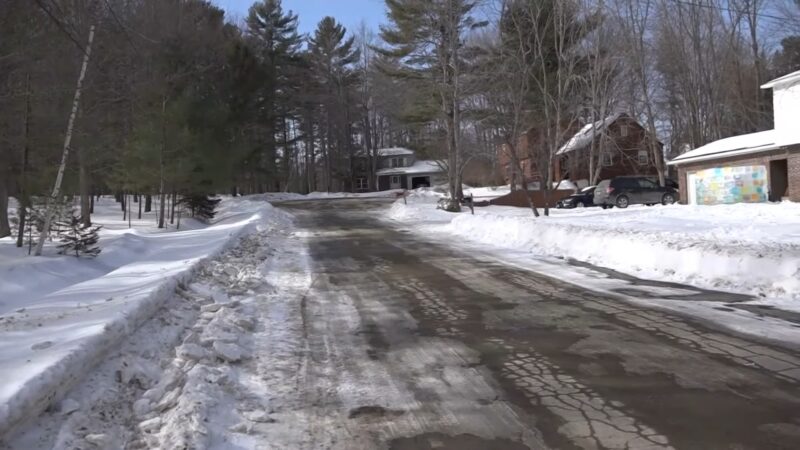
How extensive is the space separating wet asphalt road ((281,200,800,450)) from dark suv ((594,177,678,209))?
78.1 feet

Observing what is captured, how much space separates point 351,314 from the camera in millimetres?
8023

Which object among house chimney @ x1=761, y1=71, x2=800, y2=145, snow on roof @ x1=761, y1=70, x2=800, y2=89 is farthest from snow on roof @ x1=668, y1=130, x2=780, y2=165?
snow on roof @ x1=761, y1=70, x2=800, y2=89

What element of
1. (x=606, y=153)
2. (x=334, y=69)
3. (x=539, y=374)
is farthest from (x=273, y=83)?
(x=539, y=374)

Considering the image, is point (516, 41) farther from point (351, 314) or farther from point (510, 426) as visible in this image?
point (510, 426)

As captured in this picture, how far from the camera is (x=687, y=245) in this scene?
35.0 feet

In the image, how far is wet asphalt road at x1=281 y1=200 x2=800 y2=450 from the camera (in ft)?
13.3

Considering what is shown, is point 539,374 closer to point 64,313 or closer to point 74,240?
point 64,313

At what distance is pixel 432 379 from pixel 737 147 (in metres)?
27.1

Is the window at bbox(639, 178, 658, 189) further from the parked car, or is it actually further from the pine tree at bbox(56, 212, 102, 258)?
the pine tree at bbox(56, 212, 102, 258)

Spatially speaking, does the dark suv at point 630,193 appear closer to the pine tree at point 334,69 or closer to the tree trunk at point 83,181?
the tree trunk at point 83,181

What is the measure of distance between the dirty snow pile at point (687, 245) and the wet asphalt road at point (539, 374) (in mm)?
894

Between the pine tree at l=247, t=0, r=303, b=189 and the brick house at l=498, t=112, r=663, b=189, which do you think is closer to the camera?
the brick house at l=498, t=112, r=663, b=189

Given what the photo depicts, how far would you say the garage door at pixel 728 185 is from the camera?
26734mm

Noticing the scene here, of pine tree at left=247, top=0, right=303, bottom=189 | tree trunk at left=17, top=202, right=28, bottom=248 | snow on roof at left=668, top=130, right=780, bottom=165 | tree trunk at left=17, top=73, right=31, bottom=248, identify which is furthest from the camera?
pine tree at left=247, top=0, right=303, bottom=189
